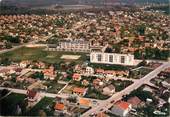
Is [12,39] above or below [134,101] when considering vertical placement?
above

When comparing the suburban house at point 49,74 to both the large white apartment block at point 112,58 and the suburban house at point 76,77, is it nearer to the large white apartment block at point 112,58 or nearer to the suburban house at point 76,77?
the suburban house at point 76,77

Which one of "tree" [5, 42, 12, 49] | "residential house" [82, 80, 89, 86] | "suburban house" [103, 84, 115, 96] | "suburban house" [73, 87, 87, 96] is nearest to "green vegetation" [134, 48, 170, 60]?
"residential house" [82, 80, 89, 86]

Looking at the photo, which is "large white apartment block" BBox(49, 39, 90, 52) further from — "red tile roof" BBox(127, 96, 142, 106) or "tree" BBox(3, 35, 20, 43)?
"red tile roof" BBox(127, 96, 142, 106)

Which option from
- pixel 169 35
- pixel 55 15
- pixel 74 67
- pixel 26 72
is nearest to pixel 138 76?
pixel 74 67

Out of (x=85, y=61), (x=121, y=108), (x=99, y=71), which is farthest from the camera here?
(x=85, y=61)

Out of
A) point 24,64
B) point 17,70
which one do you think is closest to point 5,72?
point 17,70

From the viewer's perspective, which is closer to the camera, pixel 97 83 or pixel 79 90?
pixel 79 90

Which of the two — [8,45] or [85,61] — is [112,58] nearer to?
[85,61]
